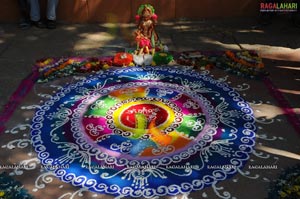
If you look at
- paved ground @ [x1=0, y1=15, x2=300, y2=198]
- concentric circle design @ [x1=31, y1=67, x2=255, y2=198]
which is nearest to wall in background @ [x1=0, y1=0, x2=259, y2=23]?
paved ground @ [x1=0, y1=15, x2=300, y2=198]

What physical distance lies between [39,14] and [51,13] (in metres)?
0.29

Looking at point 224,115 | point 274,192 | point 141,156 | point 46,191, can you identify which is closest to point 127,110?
point 141,156

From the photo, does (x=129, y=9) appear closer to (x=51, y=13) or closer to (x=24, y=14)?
(x=51, y=13)

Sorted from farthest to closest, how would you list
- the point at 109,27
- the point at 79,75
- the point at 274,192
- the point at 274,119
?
1. the point at 109,27
2. the point at 79,75
3. the point at 274,119
4. the point at 274,192

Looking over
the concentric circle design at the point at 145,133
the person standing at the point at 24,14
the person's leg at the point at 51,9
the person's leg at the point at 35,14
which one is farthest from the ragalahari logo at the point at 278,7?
the person standing at the point at 24,14

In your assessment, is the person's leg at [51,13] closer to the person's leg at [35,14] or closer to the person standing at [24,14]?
the person's leg at [35,14]

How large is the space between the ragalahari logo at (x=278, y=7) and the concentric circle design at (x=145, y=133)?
9.00ft

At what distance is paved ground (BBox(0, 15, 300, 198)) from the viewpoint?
503 cm

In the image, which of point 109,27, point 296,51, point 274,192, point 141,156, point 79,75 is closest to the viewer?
point 274,192

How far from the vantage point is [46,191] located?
319 cm

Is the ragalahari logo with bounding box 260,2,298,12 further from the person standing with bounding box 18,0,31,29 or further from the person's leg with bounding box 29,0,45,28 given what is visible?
the person standing with bounding box 18,0,31,29

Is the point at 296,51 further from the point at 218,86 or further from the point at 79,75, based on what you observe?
the point at 79,75

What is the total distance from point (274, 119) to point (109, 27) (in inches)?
155

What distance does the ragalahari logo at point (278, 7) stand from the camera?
271 inches
